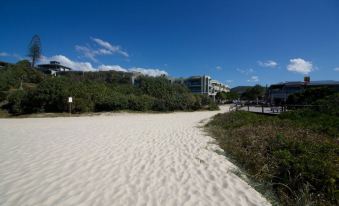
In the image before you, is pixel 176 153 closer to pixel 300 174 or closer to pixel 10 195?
pixel 300 174

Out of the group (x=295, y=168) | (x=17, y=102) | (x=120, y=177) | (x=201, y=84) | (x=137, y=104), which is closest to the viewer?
(x=295, y=168)

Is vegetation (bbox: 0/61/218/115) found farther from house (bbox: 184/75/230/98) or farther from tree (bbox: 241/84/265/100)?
tree (bbox: 241/84/265/100)

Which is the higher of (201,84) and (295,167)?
(201,84)

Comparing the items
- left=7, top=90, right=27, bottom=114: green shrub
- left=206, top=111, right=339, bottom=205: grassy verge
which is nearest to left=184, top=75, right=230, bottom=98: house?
left=7, top=90, right=27, bottom=114: green shrub

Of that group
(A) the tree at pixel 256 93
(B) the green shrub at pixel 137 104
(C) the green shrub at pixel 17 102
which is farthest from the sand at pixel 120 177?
(A) the tree at pixel 256 93

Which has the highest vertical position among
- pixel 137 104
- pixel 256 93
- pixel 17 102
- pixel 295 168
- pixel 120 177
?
pixel 256 93

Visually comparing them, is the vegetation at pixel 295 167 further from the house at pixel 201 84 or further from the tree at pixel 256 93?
the tree at pixel 256 93

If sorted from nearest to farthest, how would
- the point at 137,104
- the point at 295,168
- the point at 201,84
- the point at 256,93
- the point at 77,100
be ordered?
the point at 295,168, the point at 77,100, the point at 137,104, the point at 256,93, the point at 201,84

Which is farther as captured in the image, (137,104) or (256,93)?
(256,93)

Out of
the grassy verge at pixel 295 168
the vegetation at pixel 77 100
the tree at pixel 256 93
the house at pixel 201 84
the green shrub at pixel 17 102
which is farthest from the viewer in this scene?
the house at pixel 201 84

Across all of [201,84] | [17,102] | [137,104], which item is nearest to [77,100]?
[137,104]

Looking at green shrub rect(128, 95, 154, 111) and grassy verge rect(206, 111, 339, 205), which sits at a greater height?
green shrub rect(128, 95, 154, 111)

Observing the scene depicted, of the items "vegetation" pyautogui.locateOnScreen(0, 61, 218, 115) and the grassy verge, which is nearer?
the grassy verge

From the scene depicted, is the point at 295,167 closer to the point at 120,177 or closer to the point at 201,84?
the point at 120,177
